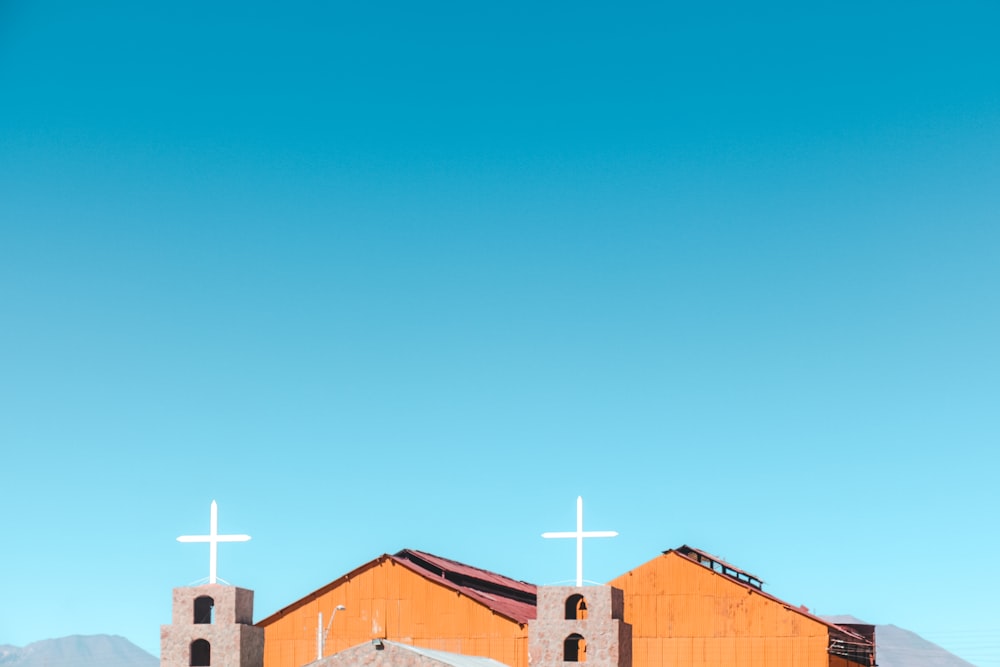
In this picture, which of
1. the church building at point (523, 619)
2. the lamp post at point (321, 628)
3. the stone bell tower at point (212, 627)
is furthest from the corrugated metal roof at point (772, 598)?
the stone bell tower at point (212, 627)

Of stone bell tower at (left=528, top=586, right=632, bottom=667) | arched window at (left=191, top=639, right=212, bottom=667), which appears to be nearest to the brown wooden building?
stone bell tower at (left=528, top=586, right=632, bottom=667)

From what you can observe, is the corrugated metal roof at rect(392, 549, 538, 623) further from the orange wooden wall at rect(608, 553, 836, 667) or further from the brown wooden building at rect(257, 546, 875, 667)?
the orange wooden wall at rect(608, 553, 836, 667)

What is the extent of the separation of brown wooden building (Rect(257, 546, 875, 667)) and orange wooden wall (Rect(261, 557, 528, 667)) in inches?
1.8

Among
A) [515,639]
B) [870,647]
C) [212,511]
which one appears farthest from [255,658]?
[870,647]

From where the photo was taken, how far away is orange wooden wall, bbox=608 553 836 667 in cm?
6556

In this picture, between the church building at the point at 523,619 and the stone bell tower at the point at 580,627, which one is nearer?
the stone bell tower at the point at 580,627

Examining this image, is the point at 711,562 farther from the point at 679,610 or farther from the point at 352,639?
the point at 352,639

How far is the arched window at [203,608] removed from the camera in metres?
37.5

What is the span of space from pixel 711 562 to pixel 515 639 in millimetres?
12287

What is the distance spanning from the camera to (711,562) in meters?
70.4

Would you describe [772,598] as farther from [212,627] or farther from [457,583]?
[212,627]

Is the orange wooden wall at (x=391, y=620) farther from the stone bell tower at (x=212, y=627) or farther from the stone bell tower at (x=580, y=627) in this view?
the stone bell tower at (x=212, y=627)

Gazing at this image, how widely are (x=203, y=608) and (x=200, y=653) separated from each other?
1.21m

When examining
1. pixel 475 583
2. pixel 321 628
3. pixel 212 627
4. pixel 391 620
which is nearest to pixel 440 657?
pixel 212 627
